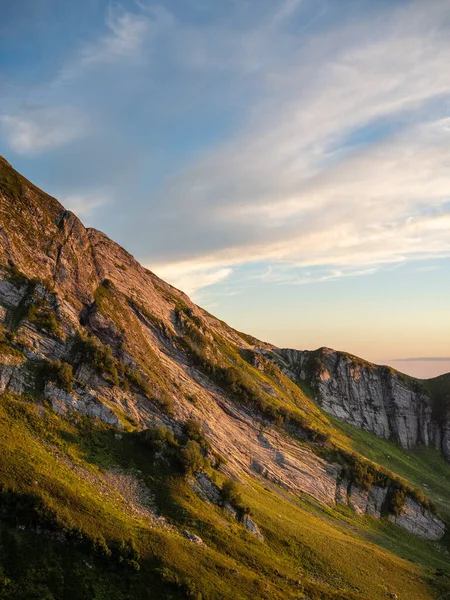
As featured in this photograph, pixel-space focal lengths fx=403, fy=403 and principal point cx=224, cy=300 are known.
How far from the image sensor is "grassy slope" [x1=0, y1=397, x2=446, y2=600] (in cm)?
3281

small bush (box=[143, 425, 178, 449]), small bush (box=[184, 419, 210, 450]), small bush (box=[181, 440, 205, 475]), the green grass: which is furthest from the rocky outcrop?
small bush (box=[143, 425, 178, 449])

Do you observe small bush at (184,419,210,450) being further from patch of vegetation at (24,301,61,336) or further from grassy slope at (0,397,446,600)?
patch of vegetation at (24,301,61,336)

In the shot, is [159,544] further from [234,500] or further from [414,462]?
[414,462]

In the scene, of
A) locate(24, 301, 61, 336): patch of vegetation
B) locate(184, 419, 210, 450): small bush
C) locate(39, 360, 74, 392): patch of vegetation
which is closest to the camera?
A: locate(39, 360, 74, 392): patch of vegetation

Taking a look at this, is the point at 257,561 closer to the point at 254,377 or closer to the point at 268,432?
the point at 268,432

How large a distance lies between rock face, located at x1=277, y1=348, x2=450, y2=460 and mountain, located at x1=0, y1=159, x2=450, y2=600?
2078 centimetres

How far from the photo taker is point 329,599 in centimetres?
4206

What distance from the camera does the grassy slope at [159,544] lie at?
32.8 meters

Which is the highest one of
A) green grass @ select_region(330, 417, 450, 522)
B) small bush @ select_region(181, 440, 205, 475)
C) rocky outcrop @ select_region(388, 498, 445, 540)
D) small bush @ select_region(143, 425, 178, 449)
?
small bush @ select_region(143, 425, 178, 449)

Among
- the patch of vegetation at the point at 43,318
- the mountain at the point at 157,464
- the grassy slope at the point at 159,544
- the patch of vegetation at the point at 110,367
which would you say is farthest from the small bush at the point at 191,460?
the patch of vegetation at the point at 43,318

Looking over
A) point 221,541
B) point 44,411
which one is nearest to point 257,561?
point 221,541

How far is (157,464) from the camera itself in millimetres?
51312

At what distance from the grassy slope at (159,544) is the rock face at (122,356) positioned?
4.08 meters

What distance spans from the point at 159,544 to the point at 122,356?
127 ft
